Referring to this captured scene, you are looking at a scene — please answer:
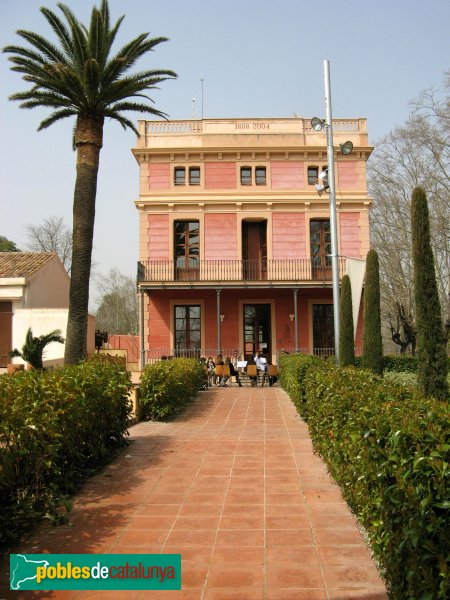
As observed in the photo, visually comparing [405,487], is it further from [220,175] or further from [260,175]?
[260,175]

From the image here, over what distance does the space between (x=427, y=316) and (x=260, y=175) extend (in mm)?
13973

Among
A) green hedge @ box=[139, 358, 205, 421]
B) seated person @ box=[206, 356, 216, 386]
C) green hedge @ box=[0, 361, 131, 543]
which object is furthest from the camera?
seated person @ box=[206, 356, 216, 386]

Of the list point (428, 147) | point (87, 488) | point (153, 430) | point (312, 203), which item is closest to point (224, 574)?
point (87, 488)

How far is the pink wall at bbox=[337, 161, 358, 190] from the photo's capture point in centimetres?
2167

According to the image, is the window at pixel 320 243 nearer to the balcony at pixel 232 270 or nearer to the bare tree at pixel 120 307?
the balcony at pixel 232 270

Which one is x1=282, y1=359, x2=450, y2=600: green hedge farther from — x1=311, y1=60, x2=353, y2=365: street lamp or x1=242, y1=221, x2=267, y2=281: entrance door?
x1=242, y1=221, x2=267, y2=281: entrance door

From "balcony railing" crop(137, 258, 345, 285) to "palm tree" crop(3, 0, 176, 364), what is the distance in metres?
9.02

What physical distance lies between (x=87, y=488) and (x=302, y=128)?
19.8 m

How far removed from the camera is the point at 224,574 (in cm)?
327

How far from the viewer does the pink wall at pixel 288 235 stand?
21.5 metres

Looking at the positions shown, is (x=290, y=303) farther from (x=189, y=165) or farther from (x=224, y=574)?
(x=224, y=574)

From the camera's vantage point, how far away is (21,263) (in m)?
21.5

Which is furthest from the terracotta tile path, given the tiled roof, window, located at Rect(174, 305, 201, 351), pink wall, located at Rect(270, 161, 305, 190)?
pink wall, located at Rect(270, 161, 305, 190)

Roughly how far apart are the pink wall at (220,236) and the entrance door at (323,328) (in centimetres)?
435
